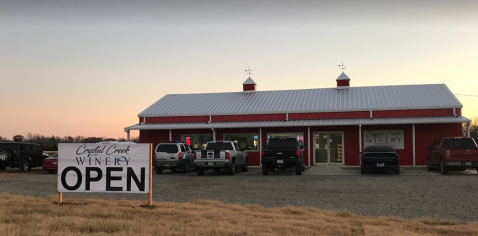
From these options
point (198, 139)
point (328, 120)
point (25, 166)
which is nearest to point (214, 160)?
point (198, 139)

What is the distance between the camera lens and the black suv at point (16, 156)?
24.1 meters

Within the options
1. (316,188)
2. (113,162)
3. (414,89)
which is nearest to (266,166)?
(316,188)

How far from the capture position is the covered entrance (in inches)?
1105

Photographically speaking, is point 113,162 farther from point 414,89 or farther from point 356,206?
point 414,89

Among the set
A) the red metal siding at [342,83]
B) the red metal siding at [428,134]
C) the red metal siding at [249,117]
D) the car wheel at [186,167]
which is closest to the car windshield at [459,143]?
the red metal siding at [428,134]

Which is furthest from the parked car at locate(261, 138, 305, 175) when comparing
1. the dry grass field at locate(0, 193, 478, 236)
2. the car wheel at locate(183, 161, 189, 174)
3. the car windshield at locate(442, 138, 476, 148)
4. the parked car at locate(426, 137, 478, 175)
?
the dry grass field at locate(0, 193, 478, 236)

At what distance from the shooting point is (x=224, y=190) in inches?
563

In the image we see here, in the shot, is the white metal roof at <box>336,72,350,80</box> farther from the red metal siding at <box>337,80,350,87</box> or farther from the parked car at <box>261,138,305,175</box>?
the parked car at <box>261,138,305,175</box>

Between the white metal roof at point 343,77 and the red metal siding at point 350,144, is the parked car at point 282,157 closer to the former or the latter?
the red metal siding at point 350,144

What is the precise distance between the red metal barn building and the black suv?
6482 millimetres

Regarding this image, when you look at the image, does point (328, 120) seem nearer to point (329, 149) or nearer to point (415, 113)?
point (329, 149)

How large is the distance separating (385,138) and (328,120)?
11.9 ft

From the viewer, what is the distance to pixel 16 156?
2436 centimetres

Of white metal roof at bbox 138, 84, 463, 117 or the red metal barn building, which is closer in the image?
the red metal barn building
